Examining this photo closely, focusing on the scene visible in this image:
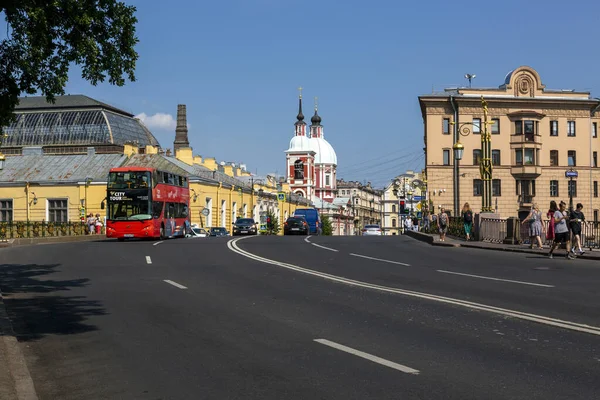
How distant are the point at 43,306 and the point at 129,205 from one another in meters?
27.9

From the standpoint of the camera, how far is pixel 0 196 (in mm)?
69812

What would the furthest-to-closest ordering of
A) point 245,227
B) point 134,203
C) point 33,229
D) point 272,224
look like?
point 272,224, point 245,227, point 33,229, point 134,203

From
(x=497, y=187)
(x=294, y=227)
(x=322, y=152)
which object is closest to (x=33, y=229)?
(x=294, y=227)

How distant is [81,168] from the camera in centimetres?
7162

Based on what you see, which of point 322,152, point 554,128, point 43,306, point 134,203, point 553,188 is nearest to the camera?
point 43,306

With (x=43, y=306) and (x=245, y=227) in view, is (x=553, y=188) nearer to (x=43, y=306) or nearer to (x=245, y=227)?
(x=245, y=227)

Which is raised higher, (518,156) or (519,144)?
(519,144)

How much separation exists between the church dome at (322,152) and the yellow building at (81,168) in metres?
77.2

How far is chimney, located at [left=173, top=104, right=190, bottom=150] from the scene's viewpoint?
106 m

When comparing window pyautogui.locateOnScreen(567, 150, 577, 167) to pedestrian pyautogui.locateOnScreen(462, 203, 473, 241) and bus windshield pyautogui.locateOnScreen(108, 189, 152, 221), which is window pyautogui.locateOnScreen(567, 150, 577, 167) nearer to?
pedestrian pyautogui.locateOnScreen(462, 203, 473, 241)

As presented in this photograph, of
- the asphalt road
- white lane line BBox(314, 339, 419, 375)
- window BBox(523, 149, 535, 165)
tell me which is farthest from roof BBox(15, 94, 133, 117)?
white lane line BBox(314, 339, 419, 375)

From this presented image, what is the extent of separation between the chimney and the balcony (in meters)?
44.5

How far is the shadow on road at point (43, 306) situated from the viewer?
10.4 metres

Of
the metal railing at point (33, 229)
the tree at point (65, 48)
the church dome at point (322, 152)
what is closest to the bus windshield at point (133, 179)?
the metal railing at point (33, 229)
